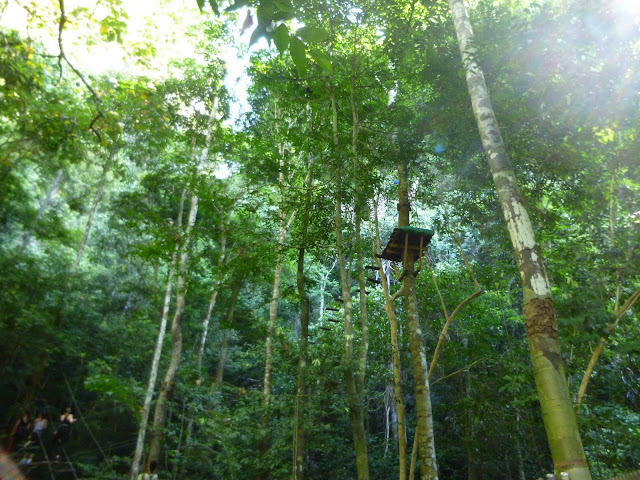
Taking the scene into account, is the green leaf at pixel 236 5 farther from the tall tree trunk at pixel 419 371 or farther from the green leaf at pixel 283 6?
the tall tree trunk at pixel 419 371

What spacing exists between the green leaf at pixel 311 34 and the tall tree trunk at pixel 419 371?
14.4 feet

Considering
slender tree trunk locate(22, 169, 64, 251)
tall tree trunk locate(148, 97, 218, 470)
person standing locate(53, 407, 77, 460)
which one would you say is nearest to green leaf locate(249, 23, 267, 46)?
tall tree trunk locate(148, 97, 218, 470)

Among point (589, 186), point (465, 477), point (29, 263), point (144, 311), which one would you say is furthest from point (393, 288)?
point (29, 263)

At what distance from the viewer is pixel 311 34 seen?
1.32 m

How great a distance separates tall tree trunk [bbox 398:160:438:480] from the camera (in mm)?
4566

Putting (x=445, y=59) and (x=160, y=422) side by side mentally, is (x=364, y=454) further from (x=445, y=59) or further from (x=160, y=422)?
(x=445, y=59)

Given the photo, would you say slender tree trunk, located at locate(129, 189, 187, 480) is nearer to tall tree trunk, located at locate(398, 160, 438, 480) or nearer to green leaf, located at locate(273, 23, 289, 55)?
tall tree trunk, located at locate(398, 160, 438, 480)

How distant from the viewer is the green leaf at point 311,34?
130 cm

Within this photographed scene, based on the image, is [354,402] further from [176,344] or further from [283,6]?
[176,344]

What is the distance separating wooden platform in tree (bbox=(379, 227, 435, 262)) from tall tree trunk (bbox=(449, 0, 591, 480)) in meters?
2.00

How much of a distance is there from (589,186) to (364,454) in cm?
472

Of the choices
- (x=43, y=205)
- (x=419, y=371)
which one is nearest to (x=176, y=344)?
(x=419, y=371)

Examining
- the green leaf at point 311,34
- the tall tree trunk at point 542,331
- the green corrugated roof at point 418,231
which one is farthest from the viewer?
the green corrugated roof at point 418,231

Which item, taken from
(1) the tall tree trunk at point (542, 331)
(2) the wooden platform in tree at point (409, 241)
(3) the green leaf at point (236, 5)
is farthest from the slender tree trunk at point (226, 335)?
(3) the green leaf at point (236, 5)
